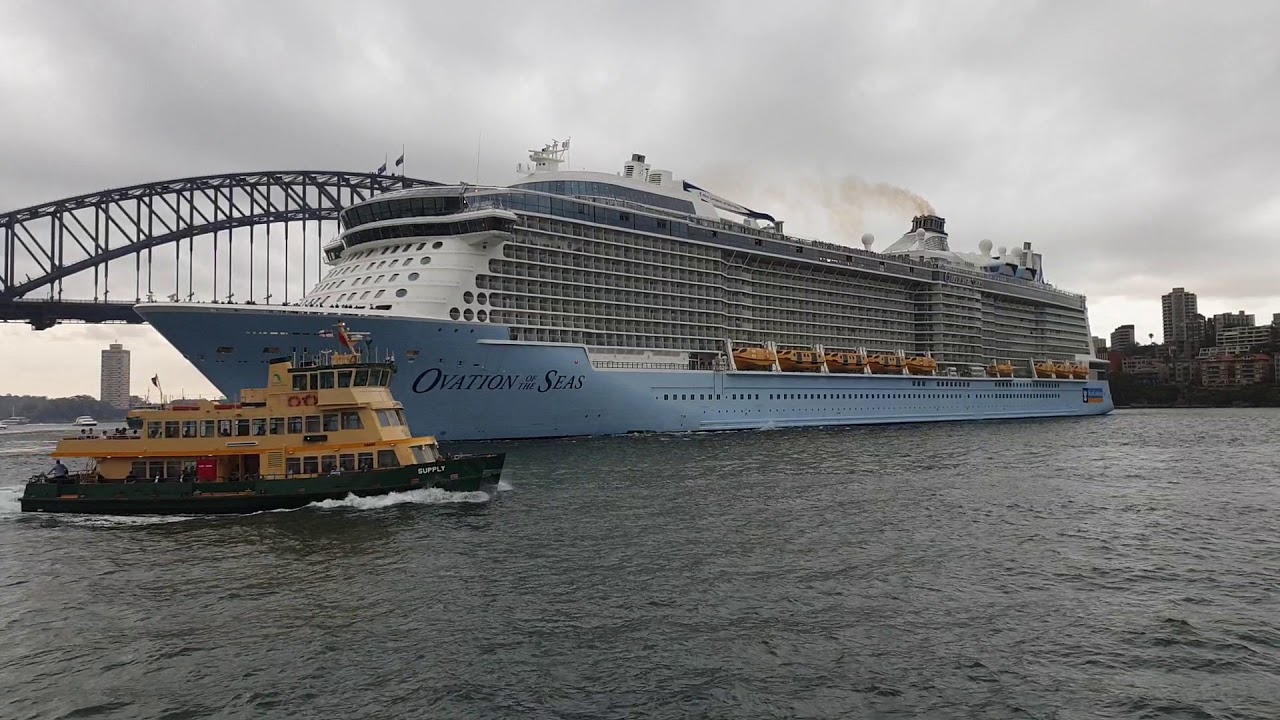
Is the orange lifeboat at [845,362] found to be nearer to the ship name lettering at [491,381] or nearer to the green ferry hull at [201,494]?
the ship name lettering at [491,381]

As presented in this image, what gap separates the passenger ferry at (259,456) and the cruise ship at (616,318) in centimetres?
1226

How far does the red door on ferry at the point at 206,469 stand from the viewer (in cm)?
2920

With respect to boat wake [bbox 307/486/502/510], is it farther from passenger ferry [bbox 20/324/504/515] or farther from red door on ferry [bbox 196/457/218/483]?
red door on ferry [bbox 196/457/218/483]

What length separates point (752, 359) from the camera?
6594 centimetres

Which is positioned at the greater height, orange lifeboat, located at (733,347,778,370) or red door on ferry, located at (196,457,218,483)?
orange lifeboat, located at (733,347,778,370)

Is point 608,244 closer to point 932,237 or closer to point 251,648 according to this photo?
point 251,648

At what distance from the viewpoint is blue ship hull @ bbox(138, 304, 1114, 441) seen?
140ft

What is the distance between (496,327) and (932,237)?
233 ft

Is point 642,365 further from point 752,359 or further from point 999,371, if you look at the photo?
point 999,371

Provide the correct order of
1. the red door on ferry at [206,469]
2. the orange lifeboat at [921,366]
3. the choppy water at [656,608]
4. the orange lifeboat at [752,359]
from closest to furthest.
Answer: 1. the choppy water at [656,608]
2. the red door on ferry at [206,469]
3. the orange lifeboat at [752,359]
4. the orange lifeboat at [921,366]

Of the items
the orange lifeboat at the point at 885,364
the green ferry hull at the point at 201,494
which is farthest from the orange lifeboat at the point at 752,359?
the green ferry hull at the point at 201,494

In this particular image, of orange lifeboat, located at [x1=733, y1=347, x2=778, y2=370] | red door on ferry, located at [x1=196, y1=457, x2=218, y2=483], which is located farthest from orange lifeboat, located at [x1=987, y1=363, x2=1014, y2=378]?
red door on ferry, located at [x1=196, y1=457, x2=218, y2=483]

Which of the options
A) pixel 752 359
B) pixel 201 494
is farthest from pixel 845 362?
pixel 201 494

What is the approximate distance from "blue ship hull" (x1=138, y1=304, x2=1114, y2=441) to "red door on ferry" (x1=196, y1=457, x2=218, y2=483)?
1424 cm
